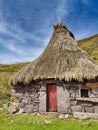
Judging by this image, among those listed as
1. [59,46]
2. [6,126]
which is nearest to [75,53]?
[59,46]

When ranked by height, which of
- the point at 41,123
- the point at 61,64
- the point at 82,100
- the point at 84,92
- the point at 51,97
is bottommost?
the point at 41,123

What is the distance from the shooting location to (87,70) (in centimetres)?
1608

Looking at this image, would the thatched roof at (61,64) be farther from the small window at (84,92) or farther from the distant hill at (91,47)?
the distant hill at (91,47)

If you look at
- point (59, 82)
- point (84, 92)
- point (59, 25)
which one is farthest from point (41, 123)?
point (59, 25)

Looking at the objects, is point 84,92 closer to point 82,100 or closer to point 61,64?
point 82,100

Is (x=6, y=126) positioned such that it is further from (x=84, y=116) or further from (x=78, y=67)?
(x=78, y=67)

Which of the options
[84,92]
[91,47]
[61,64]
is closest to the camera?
[84,92]

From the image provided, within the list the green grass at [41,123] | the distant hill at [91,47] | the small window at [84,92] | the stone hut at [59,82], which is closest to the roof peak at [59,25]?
the stone hut at [59,82]

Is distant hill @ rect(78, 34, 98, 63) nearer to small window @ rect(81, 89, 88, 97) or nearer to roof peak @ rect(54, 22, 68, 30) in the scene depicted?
roof peak @ rect(54, 22, 68, 30)

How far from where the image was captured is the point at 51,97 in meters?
17.4

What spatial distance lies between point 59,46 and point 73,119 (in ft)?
21.1

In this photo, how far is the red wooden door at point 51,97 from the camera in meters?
17.3

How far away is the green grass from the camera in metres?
13.5

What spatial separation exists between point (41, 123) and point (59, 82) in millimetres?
3445
